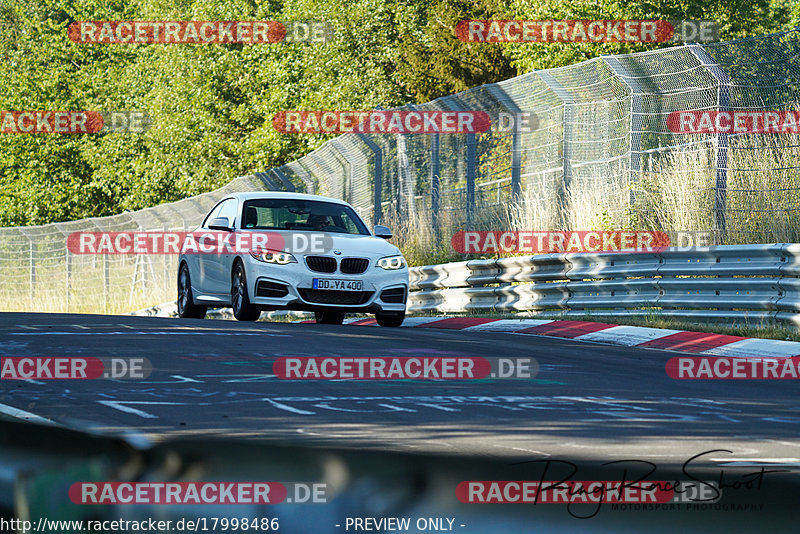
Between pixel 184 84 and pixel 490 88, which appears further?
pixel 184 84

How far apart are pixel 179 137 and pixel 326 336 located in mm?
34026

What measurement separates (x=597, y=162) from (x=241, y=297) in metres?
5.42

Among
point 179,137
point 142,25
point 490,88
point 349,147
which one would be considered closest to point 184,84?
point 179,137

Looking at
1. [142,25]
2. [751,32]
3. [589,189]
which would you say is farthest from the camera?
[142,25]

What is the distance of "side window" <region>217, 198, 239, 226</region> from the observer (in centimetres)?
1499

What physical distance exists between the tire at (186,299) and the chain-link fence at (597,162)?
4.37m

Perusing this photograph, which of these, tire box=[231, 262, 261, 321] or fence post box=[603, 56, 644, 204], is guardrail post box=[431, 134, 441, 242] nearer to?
fence post box=[603, 56, 644, 204]

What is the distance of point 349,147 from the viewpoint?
21078 mm

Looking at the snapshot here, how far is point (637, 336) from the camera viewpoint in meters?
11.9

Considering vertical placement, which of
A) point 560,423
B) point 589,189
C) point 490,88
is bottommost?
point 560,423

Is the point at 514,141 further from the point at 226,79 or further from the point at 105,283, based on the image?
the point at 226,79

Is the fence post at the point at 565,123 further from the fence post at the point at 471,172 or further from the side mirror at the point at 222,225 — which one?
the side mirror at the point at 222,225

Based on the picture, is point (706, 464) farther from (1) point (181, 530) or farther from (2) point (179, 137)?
(2) point (179, 137)

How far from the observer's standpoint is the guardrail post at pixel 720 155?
13.4 metres
